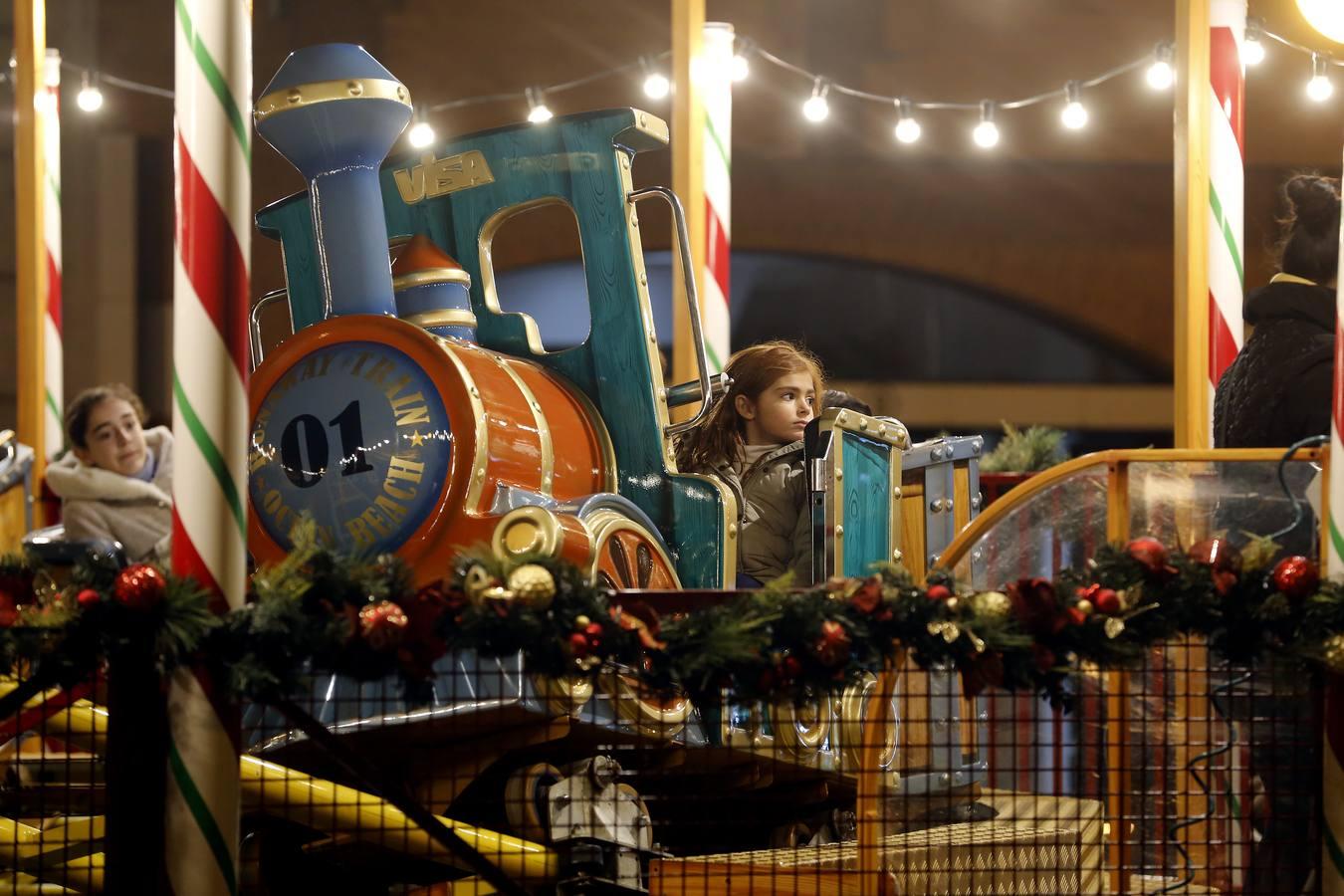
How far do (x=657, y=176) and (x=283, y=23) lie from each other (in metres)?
2.38

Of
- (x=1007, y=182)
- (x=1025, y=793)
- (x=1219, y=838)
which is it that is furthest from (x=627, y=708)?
(x=1007, y=182)

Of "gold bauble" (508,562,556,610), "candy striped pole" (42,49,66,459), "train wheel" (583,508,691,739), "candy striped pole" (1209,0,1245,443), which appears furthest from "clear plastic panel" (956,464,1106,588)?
"candy striped pole" (42,49,66,459)

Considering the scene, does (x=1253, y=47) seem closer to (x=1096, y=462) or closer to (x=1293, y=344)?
(x=1293, y=344)

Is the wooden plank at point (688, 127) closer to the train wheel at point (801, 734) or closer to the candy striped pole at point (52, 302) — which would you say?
the train wheel at point (801, 734)

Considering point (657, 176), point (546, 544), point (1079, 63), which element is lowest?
point (546, 544)

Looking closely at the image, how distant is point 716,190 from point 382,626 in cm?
361

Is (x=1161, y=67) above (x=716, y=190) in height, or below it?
above

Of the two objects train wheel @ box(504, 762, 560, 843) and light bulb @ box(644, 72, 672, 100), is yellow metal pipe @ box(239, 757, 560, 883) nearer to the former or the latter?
train wheel @ box(504, 762, 560, 843)

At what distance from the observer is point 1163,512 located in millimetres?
3352

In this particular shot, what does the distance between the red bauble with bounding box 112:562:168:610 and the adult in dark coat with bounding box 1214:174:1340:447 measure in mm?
2343

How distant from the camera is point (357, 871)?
12.4 ft

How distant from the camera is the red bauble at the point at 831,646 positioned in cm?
270

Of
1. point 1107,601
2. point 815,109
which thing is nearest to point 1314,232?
point 1107,601

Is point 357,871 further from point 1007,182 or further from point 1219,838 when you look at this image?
point 1007,182
